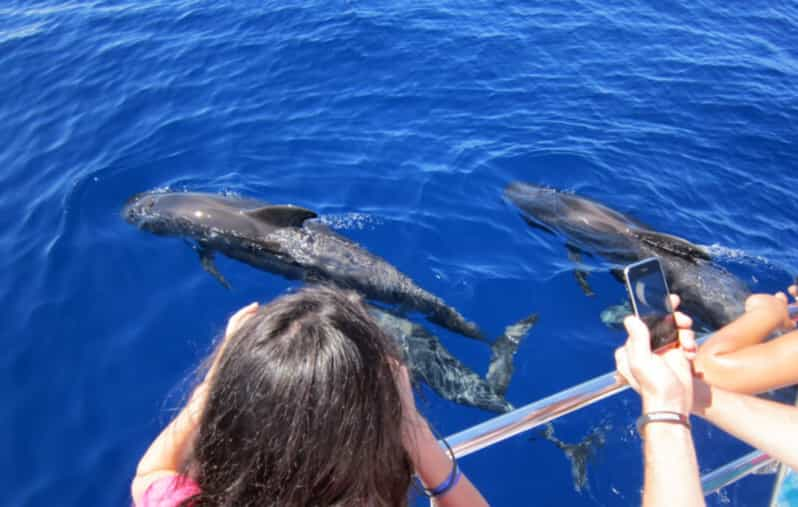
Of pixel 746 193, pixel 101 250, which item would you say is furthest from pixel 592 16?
pixel 101 250

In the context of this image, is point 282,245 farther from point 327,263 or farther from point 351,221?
point 351,221

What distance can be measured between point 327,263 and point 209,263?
5.24ft

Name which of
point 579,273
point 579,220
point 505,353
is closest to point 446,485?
point 505,353

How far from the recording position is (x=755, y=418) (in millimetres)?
2660

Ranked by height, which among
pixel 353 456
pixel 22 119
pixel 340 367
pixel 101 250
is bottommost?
pixel 101 250

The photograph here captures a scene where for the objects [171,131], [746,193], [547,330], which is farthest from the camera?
[171,131]

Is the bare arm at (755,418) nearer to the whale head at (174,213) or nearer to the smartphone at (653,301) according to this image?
the smartphone at (653,301)

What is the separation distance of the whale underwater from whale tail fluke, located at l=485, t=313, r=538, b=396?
0.01 m

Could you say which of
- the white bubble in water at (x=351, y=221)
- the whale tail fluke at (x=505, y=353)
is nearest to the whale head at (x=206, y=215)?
the white bubble in water at (x=351, y=221)

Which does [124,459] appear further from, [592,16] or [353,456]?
[592,16]

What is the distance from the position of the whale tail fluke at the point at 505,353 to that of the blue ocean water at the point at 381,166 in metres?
0.15

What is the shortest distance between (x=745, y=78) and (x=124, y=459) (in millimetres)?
13009

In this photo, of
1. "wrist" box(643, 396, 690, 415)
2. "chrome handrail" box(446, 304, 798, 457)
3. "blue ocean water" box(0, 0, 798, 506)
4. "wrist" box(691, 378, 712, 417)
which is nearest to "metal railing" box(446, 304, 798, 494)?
"chrome handrail" box(446, 304, 798, 457)

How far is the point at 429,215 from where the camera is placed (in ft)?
27.8
